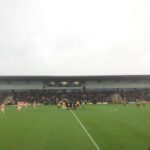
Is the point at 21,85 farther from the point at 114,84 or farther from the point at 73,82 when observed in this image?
the point at 114,84

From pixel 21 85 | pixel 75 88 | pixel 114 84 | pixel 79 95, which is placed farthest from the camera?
pixel 114 84

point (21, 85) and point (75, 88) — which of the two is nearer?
point (21, 85)

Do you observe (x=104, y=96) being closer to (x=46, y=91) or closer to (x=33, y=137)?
(x=46, y=91)

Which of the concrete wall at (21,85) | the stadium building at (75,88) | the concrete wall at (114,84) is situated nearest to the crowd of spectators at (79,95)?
the stadium building at (75,88)

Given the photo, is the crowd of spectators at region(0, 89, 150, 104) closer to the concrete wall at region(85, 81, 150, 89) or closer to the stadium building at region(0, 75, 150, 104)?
the stadium building at region(0, 75, 150, 104)

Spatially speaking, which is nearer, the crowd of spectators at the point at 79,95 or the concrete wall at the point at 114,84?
the crowd of spectators at the point at 79,95

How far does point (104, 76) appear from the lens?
9512 cm

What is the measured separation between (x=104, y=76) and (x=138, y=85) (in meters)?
11.4

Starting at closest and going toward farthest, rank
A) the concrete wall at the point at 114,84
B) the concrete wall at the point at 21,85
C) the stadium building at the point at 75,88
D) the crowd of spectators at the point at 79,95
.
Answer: the crowd of spectators at the point at 79,95, the stadium building at the point at 75,88, the concrete wall at the point at 21,85, the concrete wall at the point at 114,84

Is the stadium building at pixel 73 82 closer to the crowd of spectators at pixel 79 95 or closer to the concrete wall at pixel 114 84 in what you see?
the concrete wall at pixel 114 84

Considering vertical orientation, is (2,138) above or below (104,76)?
below

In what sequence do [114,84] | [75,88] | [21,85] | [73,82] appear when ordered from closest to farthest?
[21,85], [75,88], [73,82], [114,84]

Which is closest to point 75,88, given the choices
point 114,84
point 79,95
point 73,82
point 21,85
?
point 73,82

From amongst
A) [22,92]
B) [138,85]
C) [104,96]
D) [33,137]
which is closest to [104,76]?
[104,96]
